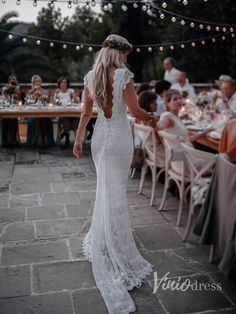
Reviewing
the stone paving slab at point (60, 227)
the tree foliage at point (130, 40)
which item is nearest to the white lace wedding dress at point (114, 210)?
the stone paving slab at point (60, 227)

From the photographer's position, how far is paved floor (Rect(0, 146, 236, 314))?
7.83 ft

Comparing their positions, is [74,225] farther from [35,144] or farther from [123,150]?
[35,144]

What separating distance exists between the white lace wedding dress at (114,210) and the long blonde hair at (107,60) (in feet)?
0.31

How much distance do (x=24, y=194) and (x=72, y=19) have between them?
12.8 meters

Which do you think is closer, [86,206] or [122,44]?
[122,44]

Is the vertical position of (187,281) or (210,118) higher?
(210,118)

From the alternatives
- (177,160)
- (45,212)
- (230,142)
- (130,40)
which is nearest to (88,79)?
(230,142)

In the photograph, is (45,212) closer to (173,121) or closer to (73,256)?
(73,256)

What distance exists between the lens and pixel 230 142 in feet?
9.54

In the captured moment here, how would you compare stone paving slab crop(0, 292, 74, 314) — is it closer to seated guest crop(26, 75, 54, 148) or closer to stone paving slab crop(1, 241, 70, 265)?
stone paving slab crop(1, 241, 70, 265)

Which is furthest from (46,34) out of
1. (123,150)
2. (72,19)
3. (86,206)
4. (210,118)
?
(123,150)

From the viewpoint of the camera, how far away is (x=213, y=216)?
283cm

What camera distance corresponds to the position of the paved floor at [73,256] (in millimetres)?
2387

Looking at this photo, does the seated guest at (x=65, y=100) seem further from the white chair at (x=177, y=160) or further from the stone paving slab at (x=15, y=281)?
the stone paving slab at (x=15, y=281)
